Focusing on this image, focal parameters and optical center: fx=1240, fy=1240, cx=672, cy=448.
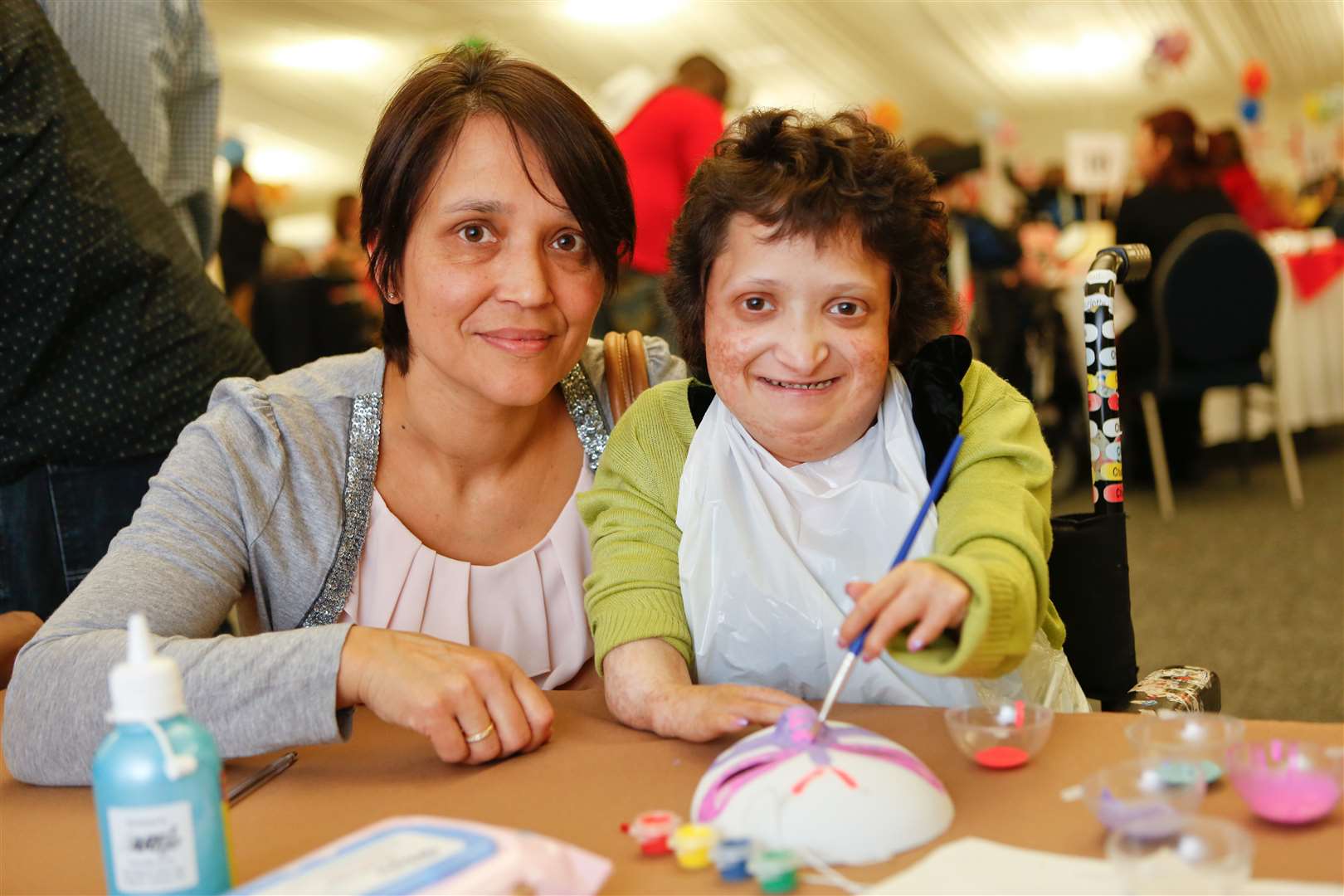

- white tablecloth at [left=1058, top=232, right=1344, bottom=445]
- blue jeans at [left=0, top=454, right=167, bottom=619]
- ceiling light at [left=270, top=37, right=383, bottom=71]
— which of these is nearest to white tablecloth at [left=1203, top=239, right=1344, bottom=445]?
white tablecloth at [left=1058, top=232, right=1344, bottom=445]

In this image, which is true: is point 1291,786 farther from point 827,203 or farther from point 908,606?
point 827,203

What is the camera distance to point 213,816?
725mm

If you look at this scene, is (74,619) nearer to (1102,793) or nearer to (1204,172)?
(1102,793)

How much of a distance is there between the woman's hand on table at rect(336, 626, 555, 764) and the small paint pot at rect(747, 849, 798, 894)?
0.31 m

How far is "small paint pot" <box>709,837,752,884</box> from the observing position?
765mm

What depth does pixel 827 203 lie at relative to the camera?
3.93ft

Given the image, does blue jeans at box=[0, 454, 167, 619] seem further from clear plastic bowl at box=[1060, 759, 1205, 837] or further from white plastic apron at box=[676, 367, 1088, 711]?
→ clear plastic bowl at box=[1060, 759, 1205, 837]

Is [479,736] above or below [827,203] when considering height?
below

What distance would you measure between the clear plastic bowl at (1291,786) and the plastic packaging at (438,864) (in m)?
0.41

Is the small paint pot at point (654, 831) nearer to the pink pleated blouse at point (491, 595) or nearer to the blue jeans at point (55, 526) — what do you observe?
the pink pleated blouse at point (491, 595)

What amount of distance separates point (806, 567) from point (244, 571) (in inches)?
23.9

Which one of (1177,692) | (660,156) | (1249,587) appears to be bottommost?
(1249,587)

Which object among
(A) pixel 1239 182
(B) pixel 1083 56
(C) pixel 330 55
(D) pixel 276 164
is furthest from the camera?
(D) pixel 276 164

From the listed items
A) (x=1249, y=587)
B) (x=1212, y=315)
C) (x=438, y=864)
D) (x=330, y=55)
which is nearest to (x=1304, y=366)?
(x=1212, y=315)
